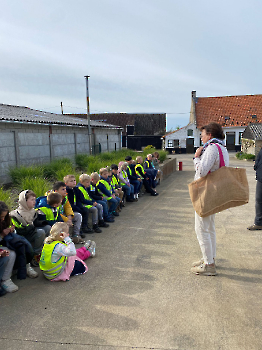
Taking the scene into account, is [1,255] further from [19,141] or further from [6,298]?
[19,141]

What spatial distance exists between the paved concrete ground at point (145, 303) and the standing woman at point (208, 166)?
0.66ft

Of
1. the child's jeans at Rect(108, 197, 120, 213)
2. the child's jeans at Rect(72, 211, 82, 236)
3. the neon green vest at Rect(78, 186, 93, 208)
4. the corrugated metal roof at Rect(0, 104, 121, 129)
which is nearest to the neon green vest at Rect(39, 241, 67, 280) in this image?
the child's jeans at Rect(72, 211, 82, 236)

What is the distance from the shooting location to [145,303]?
11.8 ft

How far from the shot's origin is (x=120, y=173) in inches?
368

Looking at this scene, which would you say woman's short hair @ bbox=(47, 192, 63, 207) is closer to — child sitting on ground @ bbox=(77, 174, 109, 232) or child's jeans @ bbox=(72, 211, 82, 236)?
child's jeans @ bbox=(72, 211, 82, 236)

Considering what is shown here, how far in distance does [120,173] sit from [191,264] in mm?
5035

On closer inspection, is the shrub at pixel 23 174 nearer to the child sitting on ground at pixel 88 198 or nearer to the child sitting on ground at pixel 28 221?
A: the child sitting on ground at pixel 88 198

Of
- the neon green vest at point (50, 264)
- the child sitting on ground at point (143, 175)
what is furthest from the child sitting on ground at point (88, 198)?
the child sitting on ground at point (143, 175)

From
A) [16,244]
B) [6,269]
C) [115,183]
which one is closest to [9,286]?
[6,269]

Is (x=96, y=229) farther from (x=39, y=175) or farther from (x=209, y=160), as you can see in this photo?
(x=39, y=175)

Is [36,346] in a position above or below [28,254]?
below

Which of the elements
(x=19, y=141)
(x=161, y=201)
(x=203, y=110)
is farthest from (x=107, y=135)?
(x=203, y=110)

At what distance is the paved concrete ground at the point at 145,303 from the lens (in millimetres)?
2961

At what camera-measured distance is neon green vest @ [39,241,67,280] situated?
4.20 meters
